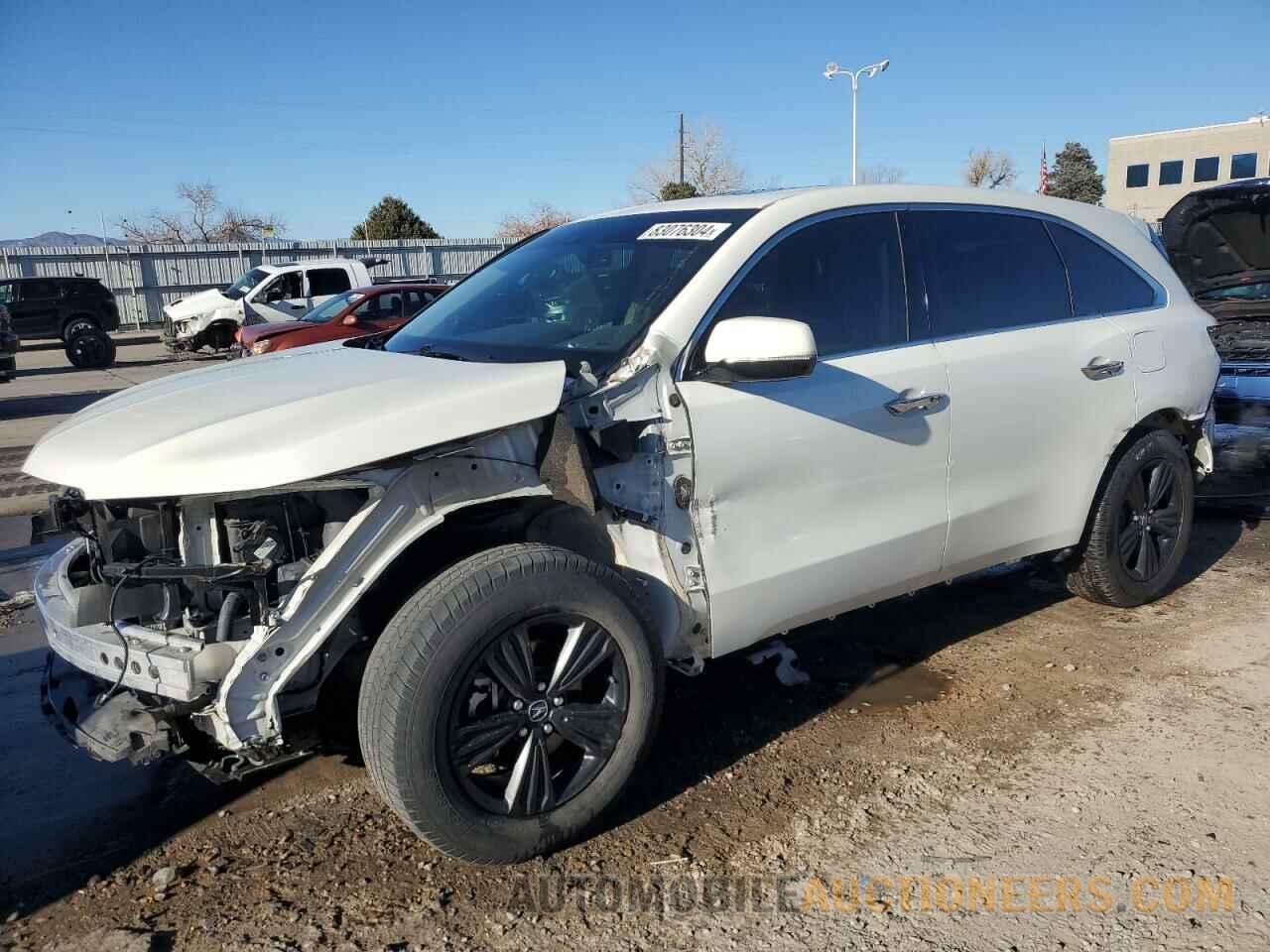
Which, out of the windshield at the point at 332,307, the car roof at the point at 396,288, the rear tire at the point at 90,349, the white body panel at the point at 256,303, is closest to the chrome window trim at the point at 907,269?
the car roof at the point at 396,288

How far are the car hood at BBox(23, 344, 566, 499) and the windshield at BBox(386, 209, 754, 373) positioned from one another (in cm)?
39

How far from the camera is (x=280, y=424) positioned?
8.23ft

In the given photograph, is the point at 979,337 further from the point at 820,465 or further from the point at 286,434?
the point at 286,434

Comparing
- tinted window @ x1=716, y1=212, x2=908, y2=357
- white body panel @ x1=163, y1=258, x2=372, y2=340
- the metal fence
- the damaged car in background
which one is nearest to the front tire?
tinted window @ x1=716, y1=212, x2=908, y2=357

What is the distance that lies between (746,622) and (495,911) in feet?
3.69

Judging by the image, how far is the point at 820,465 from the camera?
3.26m

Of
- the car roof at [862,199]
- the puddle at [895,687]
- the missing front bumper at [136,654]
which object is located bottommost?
the puddle at [895,687]

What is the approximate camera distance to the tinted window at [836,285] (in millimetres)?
3316

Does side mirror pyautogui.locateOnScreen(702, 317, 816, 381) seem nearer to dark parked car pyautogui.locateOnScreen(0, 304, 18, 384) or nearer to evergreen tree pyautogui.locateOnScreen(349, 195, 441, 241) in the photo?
dark parked car pyautogui.locateOnScreen(0, 304, 18, 384)

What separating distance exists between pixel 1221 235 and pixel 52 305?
2103 centimetres

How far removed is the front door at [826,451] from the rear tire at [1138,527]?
1.15 m

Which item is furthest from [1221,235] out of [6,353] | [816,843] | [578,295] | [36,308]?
[36,308]

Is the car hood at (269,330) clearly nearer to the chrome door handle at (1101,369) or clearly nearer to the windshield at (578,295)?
the windshield at (578,295)

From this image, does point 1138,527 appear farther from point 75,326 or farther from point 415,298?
point 75,326
